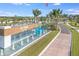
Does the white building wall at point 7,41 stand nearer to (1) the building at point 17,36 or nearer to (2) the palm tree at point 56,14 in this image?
(1) the building at point 17,36

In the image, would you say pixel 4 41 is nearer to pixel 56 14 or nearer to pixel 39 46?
pixel 39 46

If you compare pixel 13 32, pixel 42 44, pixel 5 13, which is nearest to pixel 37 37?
pixel 42 44

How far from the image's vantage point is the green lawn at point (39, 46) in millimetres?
3304

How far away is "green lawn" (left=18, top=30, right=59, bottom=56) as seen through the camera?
3.30 meters

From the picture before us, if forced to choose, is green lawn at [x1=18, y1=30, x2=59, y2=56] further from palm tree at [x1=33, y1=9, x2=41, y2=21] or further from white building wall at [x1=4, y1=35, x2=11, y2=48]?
palm tree at [x1=33, y1=9, x2=41, y2=21]

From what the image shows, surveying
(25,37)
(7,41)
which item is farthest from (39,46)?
(7,41)

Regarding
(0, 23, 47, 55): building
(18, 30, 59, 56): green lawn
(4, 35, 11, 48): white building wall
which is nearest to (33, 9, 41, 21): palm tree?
(0, 23, 47, 55): building

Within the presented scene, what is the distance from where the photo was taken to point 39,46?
133 inches

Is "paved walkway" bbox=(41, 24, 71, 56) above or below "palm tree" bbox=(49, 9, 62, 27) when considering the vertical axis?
below

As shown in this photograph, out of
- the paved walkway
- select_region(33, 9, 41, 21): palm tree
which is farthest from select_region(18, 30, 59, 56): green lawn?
select_region(33, 9, 41, 21): palm tree

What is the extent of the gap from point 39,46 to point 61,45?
320 mm

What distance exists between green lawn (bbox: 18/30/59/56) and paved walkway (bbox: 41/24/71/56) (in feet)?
0.26

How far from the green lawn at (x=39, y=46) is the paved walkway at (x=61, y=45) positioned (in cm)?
8

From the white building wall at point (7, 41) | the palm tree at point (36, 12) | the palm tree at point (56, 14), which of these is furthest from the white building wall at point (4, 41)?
the palm tree at point (56, 14)
